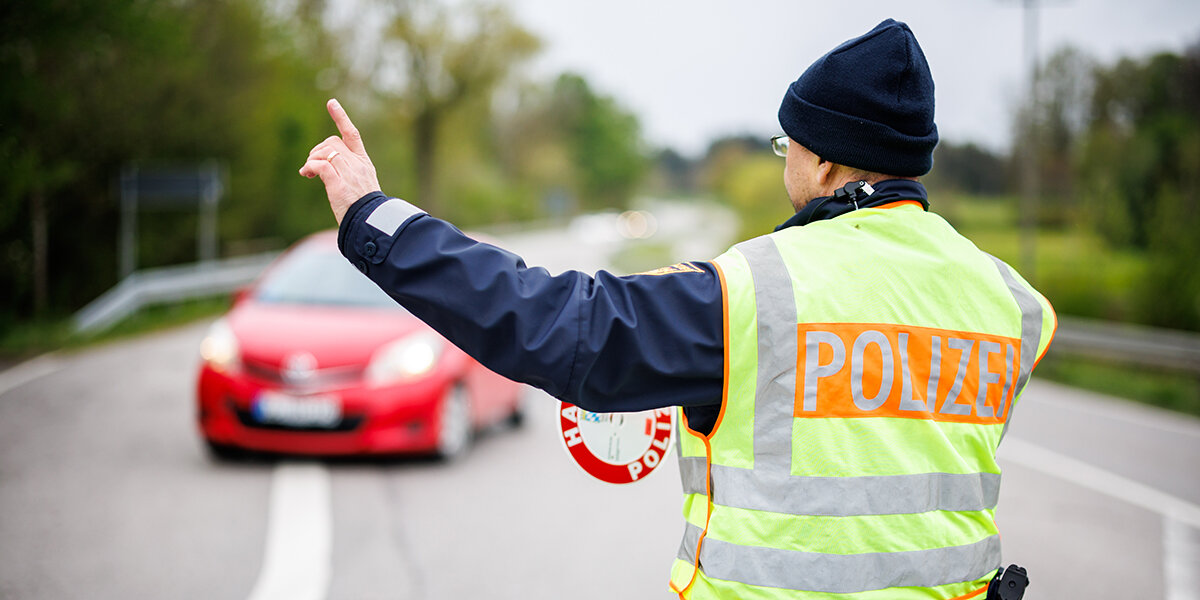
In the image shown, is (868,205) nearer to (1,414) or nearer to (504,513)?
(504,513)

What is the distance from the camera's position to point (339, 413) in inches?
283

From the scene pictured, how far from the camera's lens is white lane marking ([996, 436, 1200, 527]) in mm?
7559

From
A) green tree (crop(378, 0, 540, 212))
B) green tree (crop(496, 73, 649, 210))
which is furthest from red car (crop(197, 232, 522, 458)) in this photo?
green tree (crop(496, 73, 649, 210))

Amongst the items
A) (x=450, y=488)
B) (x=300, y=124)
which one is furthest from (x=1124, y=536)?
(x=300, y=124)

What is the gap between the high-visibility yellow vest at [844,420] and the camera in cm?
193

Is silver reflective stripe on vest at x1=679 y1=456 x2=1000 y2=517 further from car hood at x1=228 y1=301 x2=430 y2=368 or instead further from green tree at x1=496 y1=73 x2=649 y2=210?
green tree at x1=496 y1=73 x2=649 y2=210

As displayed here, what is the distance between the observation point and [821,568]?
194 cm

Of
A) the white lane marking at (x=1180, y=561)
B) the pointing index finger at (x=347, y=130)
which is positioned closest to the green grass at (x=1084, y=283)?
the white lane marking at (x=1180, y=561)

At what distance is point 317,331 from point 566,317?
6.05 meters

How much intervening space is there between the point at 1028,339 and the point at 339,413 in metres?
5.69

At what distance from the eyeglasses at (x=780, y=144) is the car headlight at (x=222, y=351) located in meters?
5.73

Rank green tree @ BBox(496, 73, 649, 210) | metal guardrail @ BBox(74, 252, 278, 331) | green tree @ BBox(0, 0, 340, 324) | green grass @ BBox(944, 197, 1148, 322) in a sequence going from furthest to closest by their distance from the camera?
green tree @ BBox(496, 73, 649, 210) → green grass @ BBox(944, 197, 1148, 322) → metal guardrail @ BBox(74, 252, 278, 331) → green tree @ BBox(0, 0, 340, 324)

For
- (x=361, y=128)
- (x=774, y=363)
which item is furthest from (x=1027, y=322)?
(x=361, y=128)

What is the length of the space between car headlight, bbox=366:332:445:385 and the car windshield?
0.50 meters
